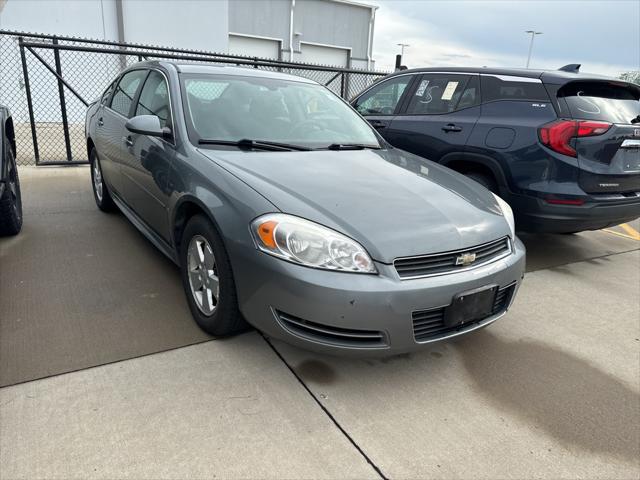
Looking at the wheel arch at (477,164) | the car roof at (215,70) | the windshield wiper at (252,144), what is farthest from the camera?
the wheel arch at (477,164)

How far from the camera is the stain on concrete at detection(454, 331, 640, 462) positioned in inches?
84.7

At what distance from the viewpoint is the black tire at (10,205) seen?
3.78m

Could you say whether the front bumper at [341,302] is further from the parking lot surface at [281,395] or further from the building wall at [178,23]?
the building wall at [178,23]

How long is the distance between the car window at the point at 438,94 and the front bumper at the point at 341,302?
110 inches

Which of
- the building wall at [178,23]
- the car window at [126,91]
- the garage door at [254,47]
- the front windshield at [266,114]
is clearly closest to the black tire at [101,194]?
the car window at [126,91]

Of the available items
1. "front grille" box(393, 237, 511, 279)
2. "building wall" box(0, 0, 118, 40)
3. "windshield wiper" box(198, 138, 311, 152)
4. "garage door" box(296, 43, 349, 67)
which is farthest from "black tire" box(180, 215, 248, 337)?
"garage door" box(296, 43, 349, 67)

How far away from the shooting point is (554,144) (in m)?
3.75

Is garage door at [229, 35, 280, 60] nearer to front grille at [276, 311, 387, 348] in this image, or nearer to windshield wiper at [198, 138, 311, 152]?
windshield wiper at [198, 138, 311, 152]

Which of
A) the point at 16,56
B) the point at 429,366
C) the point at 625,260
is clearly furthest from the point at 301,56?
the point at 429,366

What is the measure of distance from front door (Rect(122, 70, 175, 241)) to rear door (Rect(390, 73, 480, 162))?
2.57 meters

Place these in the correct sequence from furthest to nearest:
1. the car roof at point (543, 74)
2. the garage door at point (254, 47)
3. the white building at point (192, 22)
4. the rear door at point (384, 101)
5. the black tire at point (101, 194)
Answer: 1. the garage door at point (254, 47)
2. the white building at point (192, 22)
3. the rear door at point (384, 101)
4. the black tire at point (101, 194)
5. the car roof at point (543, 74)

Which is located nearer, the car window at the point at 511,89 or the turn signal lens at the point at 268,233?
the turn signal lens at the point at 268,233

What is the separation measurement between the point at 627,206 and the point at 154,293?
3.89 metres

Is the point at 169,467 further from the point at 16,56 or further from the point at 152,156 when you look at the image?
the point at 16,56
